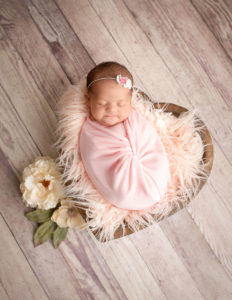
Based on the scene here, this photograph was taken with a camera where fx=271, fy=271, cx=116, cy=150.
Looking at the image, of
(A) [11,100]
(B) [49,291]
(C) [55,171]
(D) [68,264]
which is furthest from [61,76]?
(B) [49,291]

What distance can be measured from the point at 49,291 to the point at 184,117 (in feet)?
3.16

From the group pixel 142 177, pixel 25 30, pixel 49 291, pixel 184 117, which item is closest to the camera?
pixel 142 177

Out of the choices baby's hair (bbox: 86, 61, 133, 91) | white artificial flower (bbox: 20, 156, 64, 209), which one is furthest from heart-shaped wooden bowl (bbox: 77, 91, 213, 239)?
baby's hair (bbox: 86, 61, 133, 91)

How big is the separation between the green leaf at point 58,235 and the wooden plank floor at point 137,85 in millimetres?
38

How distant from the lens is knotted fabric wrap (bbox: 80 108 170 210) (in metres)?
1.00

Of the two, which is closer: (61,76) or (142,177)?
(142,177)

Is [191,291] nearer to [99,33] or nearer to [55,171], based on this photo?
[55,171]

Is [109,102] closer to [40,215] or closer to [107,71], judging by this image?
[107,71]

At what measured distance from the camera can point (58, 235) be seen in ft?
3.92

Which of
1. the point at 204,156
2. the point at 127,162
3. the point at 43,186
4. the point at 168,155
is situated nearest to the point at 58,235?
the point at 43,186

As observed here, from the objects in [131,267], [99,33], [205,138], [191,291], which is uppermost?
[99,33]

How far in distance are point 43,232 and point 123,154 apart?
1.74ft

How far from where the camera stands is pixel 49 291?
1.21 meters

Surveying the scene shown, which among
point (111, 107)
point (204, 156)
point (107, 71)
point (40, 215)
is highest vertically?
point (107, 71)
